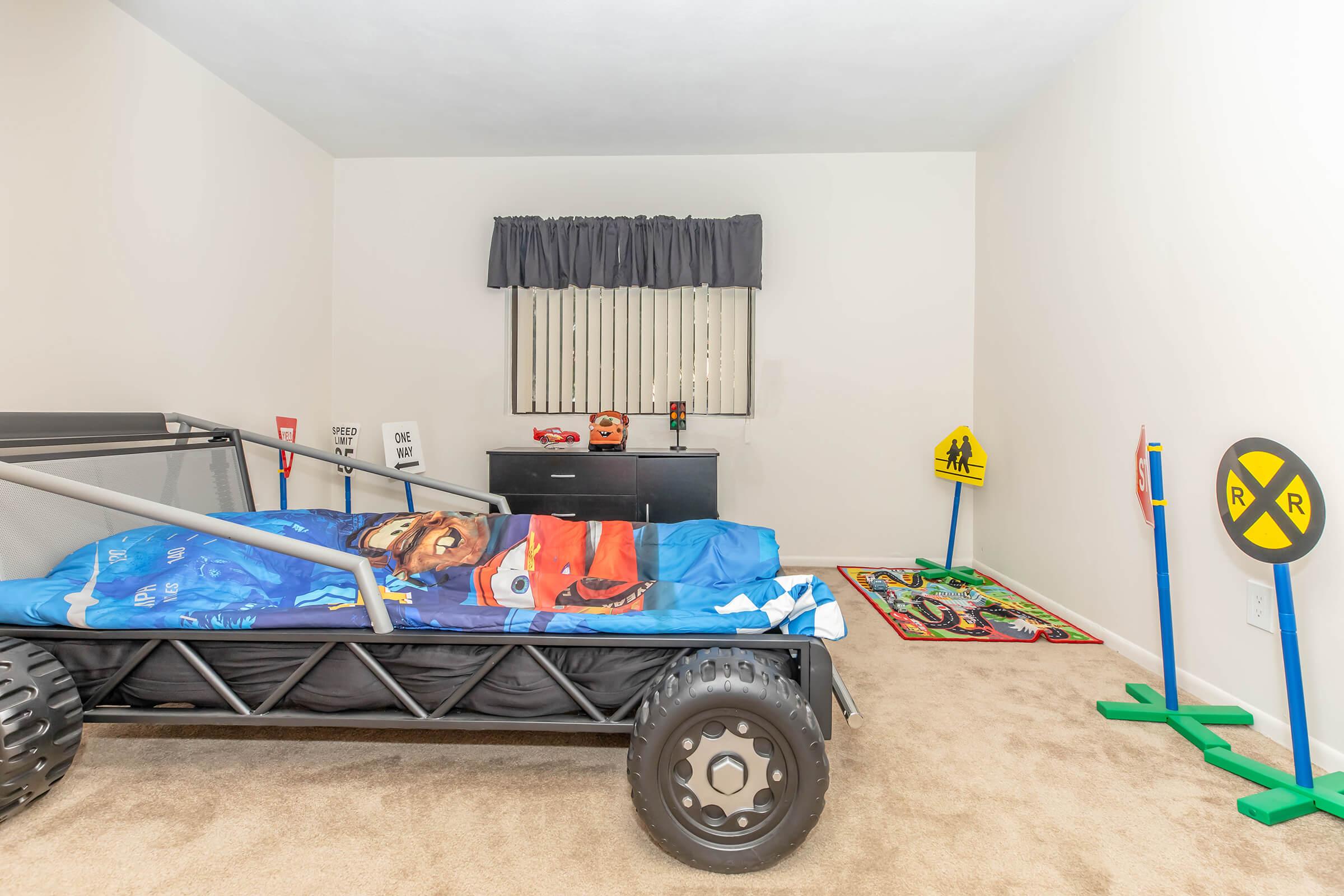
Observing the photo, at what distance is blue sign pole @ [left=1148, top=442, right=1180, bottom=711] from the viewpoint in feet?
6.77

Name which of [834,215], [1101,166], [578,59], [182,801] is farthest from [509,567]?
[834,215]

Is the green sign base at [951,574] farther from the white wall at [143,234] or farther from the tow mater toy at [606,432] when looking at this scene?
the white wall at [143,234]

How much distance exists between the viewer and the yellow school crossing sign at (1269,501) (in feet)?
5.17

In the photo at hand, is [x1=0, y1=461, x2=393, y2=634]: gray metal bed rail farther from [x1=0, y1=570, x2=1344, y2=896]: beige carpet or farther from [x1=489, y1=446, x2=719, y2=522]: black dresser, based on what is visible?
[x1=489, y1=446, x2=719, y2=522]: black dresser

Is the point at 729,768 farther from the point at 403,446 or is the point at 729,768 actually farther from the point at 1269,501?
the point at 403,446

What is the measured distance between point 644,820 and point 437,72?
10.7 feet

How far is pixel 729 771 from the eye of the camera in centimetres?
131

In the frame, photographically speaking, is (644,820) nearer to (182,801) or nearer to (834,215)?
(182,801)

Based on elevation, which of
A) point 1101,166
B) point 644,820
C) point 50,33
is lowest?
point 644,820

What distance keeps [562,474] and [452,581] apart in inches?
75.8

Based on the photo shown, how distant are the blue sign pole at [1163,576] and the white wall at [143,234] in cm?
385

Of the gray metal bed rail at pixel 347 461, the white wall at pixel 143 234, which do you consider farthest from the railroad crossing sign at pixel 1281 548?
the white wall at pixel 143 234

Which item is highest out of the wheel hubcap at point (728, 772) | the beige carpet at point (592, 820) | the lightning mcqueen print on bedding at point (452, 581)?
the lightning mcqueen print on bedding at point (452, 581)

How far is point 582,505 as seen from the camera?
365 cm
